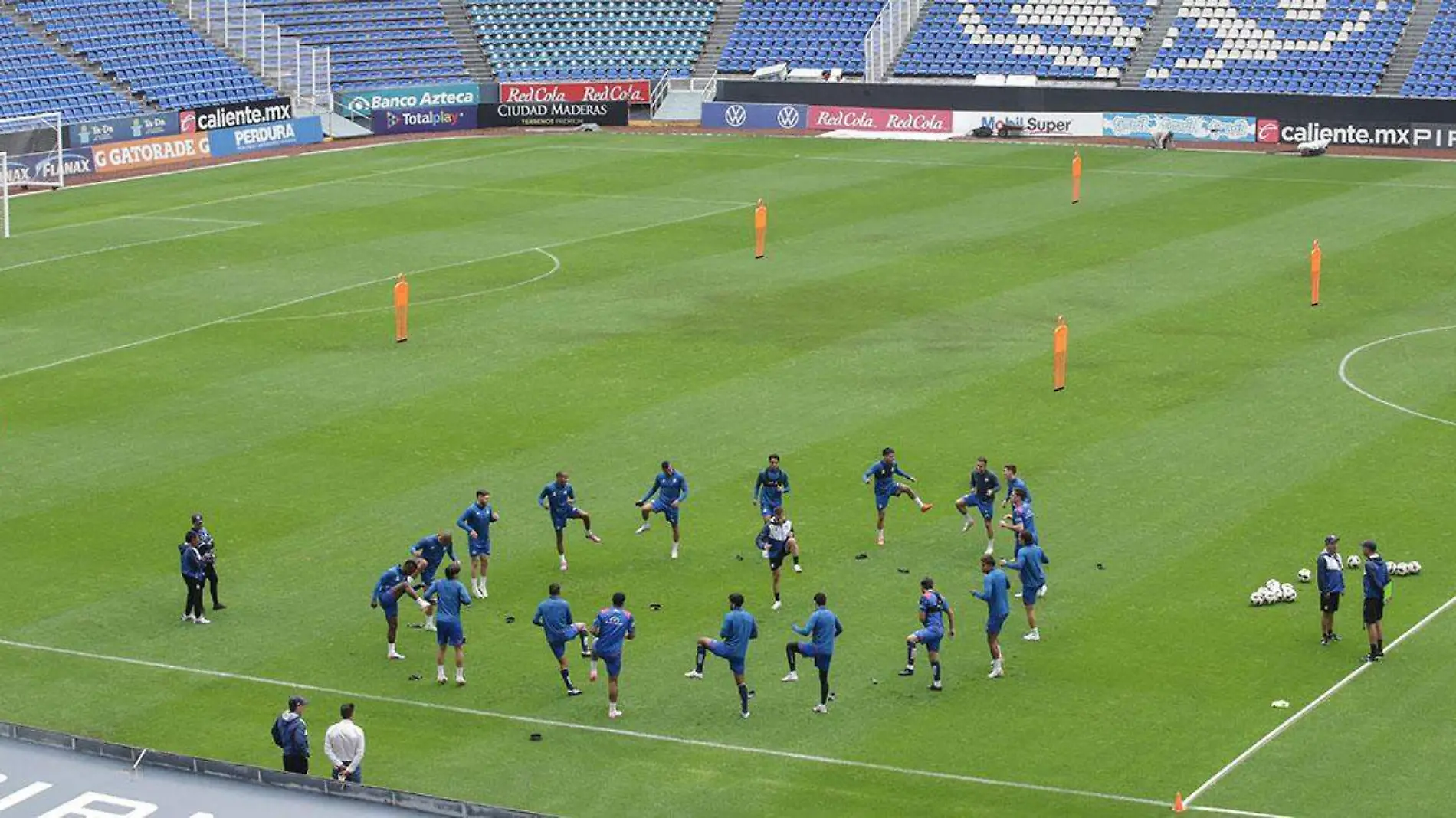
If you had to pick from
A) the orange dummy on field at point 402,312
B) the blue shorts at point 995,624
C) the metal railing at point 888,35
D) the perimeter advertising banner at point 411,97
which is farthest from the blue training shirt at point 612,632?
the metal railing at point 888,35

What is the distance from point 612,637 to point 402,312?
71.5 ft

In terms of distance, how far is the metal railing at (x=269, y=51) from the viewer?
282ft

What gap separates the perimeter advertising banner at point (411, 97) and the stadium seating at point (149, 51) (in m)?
3.35

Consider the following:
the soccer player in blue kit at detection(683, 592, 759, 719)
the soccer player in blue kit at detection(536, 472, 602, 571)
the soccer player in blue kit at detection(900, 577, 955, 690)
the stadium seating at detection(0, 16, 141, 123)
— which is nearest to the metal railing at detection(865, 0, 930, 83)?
the stadium seating at detection(0, 16, 141, 123)

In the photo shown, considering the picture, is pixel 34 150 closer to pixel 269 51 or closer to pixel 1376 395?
pixel 269 51

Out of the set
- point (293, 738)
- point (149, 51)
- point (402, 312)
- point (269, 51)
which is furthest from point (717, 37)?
point (293, 738)

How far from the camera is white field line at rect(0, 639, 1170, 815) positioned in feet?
81.8

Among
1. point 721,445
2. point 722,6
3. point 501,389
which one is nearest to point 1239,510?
point 721,445

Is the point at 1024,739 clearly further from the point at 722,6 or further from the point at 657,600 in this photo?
the point at 722,6

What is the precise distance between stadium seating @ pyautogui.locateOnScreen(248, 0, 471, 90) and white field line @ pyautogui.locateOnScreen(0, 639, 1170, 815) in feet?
199

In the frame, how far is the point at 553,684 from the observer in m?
28.5

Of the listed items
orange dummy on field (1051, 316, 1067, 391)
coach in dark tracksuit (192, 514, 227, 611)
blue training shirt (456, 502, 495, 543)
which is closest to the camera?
coach in dark tracksuit (192, 514, 227, 611)

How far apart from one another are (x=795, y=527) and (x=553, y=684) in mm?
7378

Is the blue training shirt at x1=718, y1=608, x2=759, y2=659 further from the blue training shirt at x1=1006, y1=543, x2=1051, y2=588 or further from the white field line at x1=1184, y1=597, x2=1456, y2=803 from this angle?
the white field line at x1=1184, y1=597, x2=1456, y2=803
